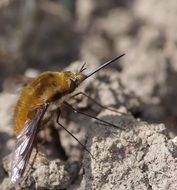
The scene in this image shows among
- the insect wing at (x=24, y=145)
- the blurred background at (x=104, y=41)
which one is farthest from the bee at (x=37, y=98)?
the blurred background at (x=104, y=41)

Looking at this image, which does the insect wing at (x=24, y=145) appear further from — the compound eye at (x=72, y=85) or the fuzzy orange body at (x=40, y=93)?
the compound eye at (x=72, y=85)

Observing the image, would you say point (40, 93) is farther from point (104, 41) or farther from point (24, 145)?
point (104, 41)

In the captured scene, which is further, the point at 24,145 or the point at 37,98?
the point at 37,98

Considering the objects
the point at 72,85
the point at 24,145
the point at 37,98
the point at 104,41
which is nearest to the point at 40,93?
the point at 37,98

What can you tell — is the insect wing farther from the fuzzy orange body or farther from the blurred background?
the blurred background

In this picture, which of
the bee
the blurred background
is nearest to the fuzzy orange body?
the bee

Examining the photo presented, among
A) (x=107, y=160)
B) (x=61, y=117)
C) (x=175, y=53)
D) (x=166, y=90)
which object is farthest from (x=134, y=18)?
(x=107, y=160)

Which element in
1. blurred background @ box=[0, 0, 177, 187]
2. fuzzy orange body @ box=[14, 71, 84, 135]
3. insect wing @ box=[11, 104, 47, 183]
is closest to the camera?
insect wing @ box=[11, 104, 47, 183]
